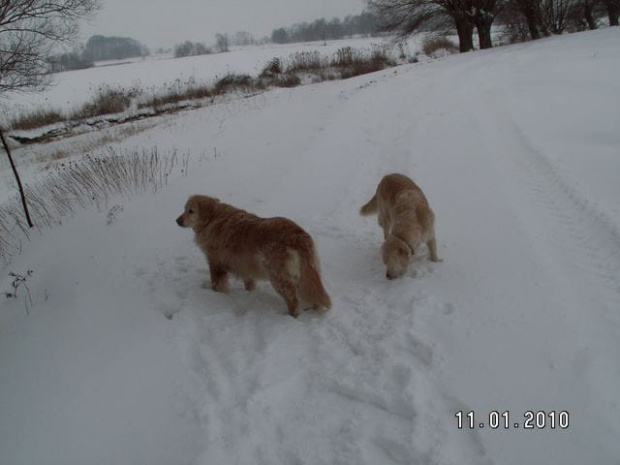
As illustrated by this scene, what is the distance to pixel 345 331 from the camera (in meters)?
3.77

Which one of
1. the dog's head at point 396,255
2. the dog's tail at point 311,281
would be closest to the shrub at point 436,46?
the dog's head at point 396,255

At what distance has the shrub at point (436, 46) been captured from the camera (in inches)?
1202

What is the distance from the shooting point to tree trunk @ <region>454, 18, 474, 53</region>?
2502 cm

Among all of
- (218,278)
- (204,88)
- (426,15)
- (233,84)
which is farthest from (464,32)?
(218,278)

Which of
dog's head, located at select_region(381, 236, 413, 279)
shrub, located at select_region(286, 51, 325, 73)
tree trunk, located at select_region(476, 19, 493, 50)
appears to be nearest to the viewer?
dog's head, located at select_region(381, 236, 413, 279)

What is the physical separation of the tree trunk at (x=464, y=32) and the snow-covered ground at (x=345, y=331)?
2111cm

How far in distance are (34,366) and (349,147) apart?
7.03 meters

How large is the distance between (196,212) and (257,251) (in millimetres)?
1056

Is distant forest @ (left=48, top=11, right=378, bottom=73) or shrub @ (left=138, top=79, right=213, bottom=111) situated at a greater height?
distant forest @ (left=48, top=11, right=378, bottom=73)

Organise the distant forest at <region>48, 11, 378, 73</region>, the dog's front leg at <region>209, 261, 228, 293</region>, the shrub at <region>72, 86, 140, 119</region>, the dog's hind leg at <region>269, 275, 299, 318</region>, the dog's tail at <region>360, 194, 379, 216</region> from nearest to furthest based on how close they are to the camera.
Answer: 1. the dog's hind leg at <region>269, 275, 299, 318</region>
2. the dog's front leg at <region>209, 261, 228, 293</region>
3. the dog's tail at <region>360, 194, 379, 216</region>
4. the shrub at <region>72, 86, 140, 119</region>
5. the distant forest at <region>48, 11, 378, 73</region>

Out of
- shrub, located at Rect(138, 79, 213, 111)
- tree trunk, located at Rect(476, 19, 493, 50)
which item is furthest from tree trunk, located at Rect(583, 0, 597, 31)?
shrub, located at Rect(138, 79, 213, 111)

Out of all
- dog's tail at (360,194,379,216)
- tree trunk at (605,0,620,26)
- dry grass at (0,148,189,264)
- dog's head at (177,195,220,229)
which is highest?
tree trunk at (605,0,620,26)

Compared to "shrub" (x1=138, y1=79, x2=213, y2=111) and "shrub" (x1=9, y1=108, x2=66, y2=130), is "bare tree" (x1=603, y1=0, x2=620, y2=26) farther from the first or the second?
"shrub" (x1=9, y1=108, x2=66, y2=130)

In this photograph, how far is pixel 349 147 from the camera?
8.86 m
